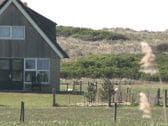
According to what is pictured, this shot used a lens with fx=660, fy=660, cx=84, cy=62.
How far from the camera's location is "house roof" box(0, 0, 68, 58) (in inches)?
1941

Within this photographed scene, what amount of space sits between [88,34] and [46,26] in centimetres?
5322

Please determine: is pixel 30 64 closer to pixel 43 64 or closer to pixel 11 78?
pixel 43 64

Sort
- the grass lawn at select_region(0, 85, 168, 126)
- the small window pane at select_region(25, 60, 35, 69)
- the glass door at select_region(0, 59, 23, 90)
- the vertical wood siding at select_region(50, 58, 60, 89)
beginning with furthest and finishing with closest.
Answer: the vertical wood siding at select_region(50, 58, 60, 89) → the small window pane at select_region(25, 60, 35, 69) → the glass door at select_region(0, 59, 23, 90) → the grass lawn at select_region(0, 85, 168, 126)

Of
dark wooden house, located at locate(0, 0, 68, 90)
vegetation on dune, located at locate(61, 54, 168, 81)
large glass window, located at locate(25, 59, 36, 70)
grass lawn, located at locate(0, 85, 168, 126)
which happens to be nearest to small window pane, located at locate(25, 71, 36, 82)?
dark wooden house, located at locate(0, 0, 68, 90)

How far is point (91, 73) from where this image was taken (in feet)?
230

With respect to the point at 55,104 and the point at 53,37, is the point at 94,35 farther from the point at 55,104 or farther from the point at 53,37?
the point at 55,104

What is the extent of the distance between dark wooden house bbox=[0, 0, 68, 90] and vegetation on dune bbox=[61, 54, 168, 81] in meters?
17.2

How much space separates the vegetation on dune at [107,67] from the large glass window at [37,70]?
17.3 metres

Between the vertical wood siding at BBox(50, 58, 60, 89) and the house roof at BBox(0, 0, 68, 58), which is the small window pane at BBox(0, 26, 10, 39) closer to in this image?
the house roof at BBox(0, 0, 68, 58)

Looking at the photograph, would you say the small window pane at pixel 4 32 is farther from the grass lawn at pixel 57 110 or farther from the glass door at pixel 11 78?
the grass lawn at pixel 57 110

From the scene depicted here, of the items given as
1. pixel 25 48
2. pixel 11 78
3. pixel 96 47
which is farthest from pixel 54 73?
pixel 96 47

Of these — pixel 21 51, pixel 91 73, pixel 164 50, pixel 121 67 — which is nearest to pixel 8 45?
pixel 21 51

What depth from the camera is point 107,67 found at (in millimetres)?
75250

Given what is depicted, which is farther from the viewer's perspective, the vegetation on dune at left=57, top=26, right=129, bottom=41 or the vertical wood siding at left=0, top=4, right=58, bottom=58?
the vegetation on dune at left=57, top=26, right=129, bottom=41
